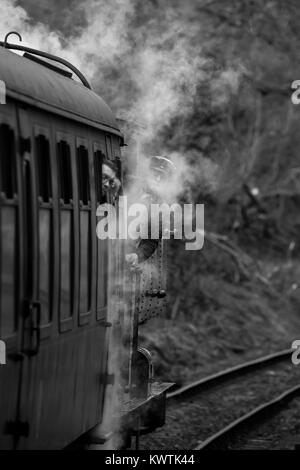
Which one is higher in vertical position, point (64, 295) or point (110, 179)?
point (110, 179)

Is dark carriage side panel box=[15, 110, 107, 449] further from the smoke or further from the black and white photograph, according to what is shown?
the smoke

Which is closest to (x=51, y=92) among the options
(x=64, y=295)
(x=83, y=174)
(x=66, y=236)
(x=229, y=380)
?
(x=83, y=174)

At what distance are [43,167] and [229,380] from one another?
29.8 ft

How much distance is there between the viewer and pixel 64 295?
19.1ft

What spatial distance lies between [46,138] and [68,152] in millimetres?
404

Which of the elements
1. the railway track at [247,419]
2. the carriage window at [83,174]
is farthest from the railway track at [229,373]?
the carriage window at [83,174]

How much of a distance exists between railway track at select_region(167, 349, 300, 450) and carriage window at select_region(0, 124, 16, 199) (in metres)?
5.46

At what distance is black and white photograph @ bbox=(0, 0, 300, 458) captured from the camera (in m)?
5.32

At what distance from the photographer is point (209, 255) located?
2041 centimetres

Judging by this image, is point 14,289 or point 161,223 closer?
point 14,289

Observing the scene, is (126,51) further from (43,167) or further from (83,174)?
(43,167)

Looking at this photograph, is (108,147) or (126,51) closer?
(108,147)
